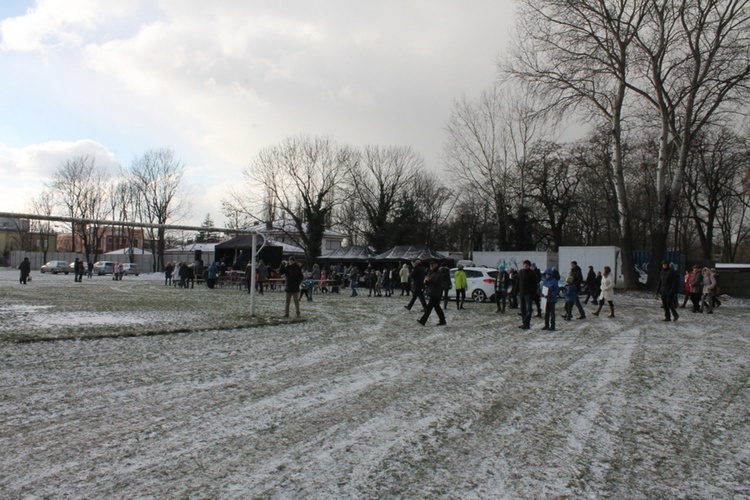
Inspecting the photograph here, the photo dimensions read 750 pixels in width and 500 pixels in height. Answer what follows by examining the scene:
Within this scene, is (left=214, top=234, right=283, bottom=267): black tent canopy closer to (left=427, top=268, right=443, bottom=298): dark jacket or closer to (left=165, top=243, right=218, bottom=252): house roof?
(left=427, top=268, right=443, bottom=298): dark jacket

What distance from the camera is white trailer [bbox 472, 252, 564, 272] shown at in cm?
3362

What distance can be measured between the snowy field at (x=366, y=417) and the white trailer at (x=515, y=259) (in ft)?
74.0

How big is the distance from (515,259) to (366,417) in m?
30.4

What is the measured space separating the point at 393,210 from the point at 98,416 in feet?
154

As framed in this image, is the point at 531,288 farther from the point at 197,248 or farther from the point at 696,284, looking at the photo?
the point at 197,248

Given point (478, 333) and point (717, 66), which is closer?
point (478, 333)

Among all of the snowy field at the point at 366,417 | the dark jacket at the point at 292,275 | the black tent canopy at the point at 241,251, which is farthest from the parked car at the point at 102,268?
the snowy field at the point at 366,417

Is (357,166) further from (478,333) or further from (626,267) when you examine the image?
(478,333)

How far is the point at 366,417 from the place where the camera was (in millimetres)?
5512

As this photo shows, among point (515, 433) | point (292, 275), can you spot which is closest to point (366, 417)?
point (515, 433)

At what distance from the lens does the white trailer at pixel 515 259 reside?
1324 inches

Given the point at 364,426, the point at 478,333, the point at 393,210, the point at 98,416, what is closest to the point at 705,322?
the point at 478,333

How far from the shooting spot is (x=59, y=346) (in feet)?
31.1

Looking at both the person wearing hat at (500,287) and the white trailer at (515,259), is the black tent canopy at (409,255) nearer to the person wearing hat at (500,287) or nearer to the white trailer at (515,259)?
the white trailer at (515,259)
